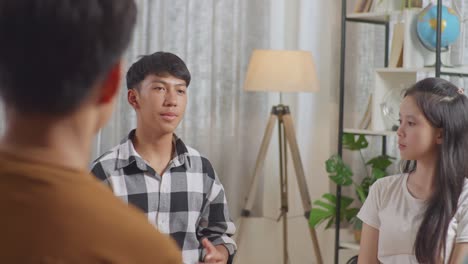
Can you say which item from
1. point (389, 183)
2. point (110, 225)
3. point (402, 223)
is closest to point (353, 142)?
point (389, 183)

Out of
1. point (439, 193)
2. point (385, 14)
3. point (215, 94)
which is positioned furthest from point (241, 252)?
point (439, 193)

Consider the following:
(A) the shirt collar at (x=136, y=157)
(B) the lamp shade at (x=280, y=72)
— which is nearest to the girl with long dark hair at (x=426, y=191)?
(A) the shirt collar at (x=136, y=157)

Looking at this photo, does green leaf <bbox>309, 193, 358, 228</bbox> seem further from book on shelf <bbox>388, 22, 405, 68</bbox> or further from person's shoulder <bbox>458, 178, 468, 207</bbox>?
person's shoulder <bbox>458, 178, 468, 207</bbox>

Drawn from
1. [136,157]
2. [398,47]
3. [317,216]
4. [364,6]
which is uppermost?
[364,6]

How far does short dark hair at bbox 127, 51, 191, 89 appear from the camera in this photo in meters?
2.31

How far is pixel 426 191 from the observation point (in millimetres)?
2381

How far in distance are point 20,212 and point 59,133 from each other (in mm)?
83

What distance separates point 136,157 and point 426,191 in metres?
0.86

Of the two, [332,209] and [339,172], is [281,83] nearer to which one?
[339,172]

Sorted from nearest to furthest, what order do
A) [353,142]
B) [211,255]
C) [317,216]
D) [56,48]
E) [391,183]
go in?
1. [56,48]
2. [211,255]
3. [391,183]
4. [317,216]
5. [353,142]

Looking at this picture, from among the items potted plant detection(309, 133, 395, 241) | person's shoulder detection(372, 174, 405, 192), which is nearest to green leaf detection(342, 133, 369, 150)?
potted plant detection(309, 133, 395, 241)

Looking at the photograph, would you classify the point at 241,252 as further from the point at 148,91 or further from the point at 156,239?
the point at 156,239

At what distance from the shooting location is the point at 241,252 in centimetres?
443

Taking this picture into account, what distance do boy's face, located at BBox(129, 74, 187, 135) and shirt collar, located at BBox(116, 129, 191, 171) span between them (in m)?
0.06
